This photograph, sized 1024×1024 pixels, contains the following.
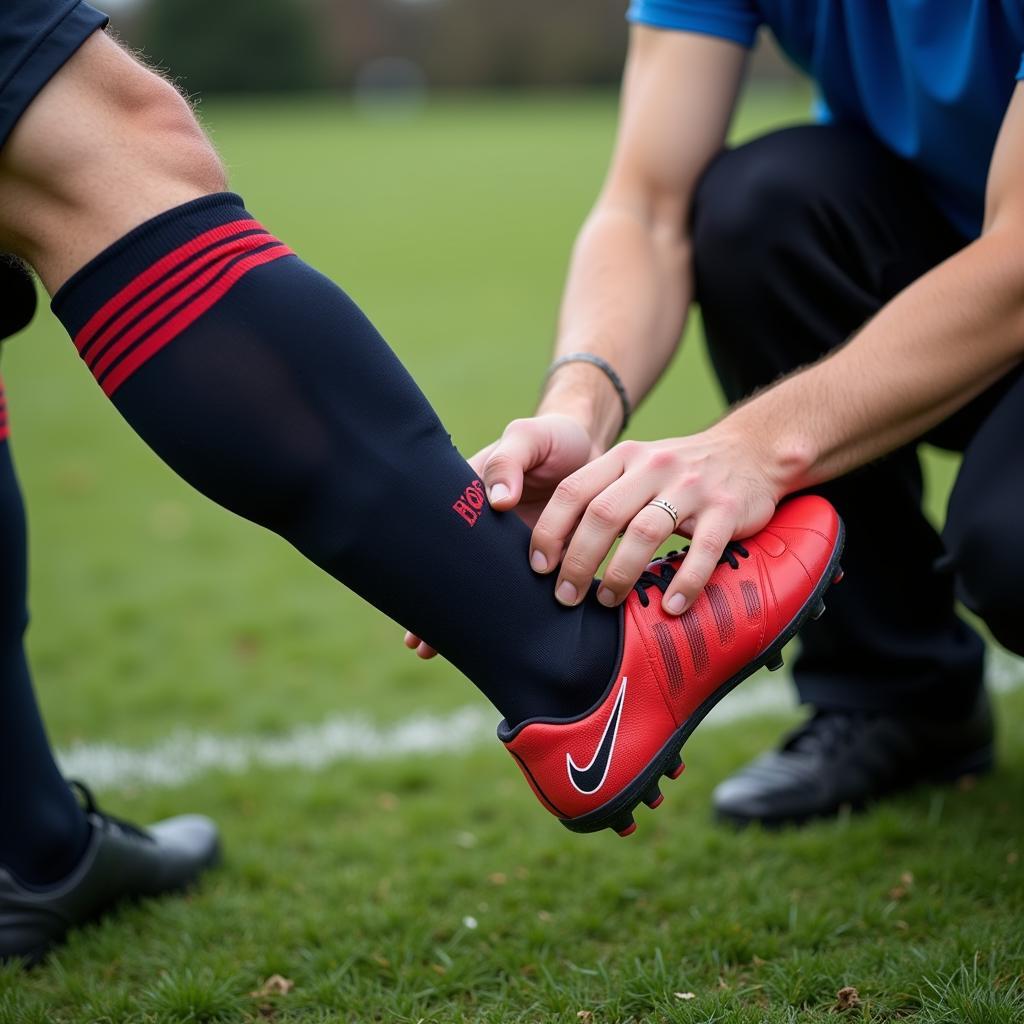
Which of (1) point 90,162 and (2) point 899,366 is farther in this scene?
(2) point 899,366

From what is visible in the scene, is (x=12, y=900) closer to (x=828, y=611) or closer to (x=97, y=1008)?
(x=97, y=1008)

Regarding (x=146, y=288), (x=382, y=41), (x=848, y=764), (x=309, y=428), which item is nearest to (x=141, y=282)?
(x=146, y=288)

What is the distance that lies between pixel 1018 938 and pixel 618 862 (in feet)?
2.11

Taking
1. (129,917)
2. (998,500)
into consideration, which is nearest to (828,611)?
(998,500)

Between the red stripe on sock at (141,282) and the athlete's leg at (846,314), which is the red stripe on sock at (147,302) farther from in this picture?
the athlete's leg at (846,314)

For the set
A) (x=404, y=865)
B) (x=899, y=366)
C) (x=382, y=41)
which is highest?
(x=899, y=366)

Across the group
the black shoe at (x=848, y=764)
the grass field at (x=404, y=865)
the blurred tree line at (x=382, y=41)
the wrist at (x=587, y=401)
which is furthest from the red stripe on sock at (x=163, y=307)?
the blurred tree line at (x=382, y=41)

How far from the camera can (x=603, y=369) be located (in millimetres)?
1893

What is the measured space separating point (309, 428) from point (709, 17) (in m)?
1.24

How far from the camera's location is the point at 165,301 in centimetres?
131

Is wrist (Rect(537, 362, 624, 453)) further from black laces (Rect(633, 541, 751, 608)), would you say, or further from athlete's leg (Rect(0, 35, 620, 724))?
athlete's leg (Rect(0, 35, 620, 724))

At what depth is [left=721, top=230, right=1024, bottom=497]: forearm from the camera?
1587 mm

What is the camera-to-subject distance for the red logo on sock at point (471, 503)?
1.41 metres

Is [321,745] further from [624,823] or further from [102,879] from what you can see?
[624,823]
